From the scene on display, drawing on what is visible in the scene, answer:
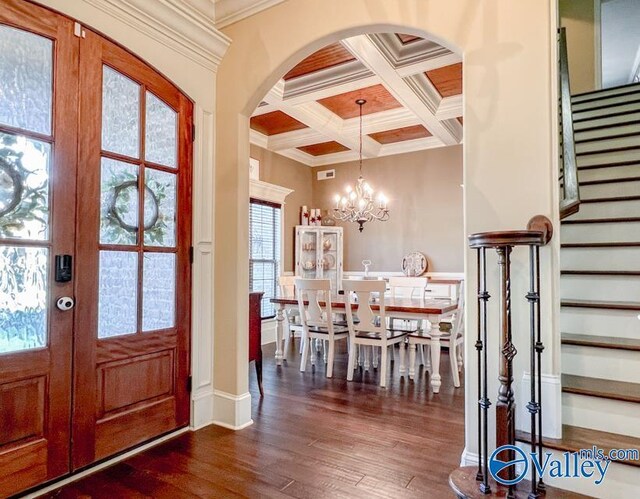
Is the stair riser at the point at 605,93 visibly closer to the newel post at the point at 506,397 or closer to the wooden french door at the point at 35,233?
the newel post at the point at 506,397

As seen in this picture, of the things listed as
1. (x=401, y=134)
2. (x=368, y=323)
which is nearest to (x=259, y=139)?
(x=401, y=134)

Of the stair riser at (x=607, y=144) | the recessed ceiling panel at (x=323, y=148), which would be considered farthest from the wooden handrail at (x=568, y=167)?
the recessed ceiling panel at (x=323, y=148)

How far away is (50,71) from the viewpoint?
2047mm

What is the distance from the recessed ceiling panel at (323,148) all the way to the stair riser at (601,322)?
4.80 metres

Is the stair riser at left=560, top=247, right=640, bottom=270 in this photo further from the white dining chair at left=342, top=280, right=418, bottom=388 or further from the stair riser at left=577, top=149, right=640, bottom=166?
the white dining chair at left=342, top=280, right=418, bottom=388

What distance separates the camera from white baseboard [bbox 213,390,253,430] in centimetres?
275

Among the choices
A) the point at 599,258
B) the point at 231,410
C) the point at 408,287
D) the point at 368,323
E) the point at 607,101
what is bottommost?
the point at 231,410

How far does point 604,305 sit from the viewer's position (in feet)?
7.20

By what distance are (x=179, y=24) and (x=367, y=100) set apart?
9.06ft

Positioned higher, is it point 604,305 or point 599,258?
point 599,258

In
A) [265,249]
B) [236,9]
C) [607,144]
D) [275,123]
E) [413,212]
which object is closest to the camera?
[236,9]

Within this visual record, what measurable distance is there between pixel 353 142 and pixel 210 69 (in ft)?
11.2

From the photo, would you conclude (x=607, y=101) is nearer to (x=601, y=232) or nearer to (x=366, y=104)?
(x=601, y=232)

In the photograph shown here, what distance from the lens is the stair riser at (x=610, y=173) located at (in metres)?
3.13
